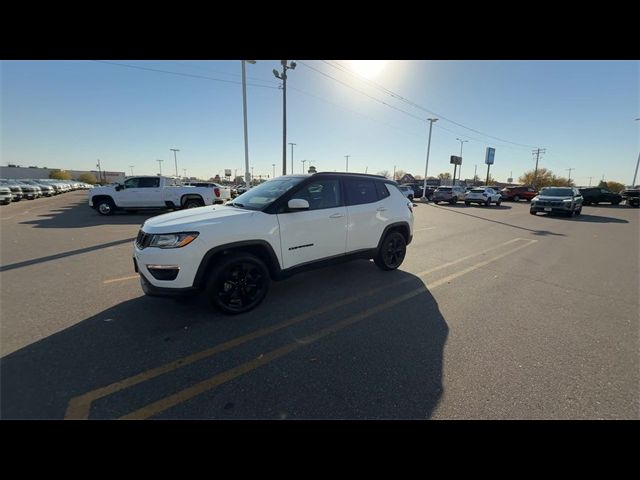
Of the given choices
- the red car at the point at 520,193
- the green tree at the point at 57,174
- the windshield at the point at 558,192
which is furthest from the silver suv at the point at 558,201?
the green tree at the point at 57,174

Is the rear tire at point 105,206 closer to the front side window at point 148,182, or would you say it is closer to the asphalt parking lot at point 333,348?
the front side window at point 148,182

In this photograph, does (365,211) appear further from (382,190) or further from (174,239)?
(174,239)

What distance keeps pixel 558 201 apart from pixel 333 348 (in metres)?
18.1

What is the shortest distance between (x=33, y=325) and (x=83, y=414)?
204cm

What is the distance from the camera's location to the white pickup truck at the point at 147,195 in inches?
511

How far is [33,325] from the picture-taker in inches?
123

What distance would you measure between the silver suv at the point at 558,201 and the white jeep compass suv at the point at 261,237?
15.5 m

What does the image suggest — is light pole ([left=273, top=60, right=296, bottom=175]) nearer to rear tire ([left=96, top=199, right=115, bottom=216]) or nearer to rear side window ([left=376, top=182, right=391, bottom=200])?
rear tire ([left=96, top=199, right=115, bottom=216])

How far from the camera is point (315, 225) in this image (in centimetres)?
396
